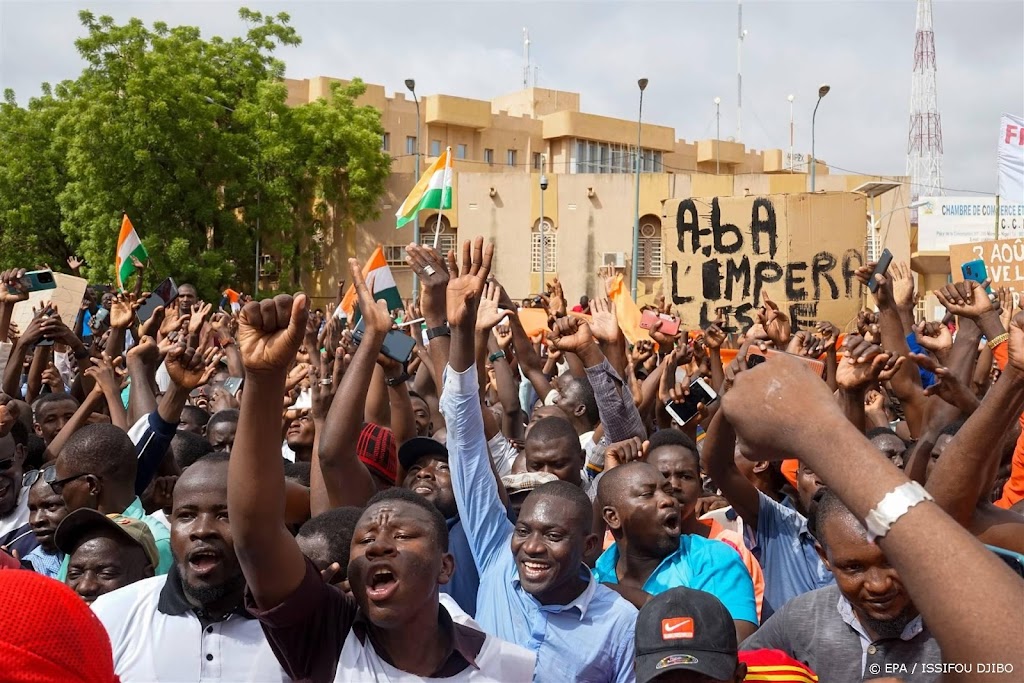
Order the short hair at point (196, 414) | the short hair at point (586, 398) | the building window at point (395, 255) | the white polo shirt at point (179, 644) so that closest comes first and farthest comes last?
1. the white polo shirt at point (179, 644)
2. the short hair at point (196, 414)
3. the short hair at point (586, 398)
4. the building window at point (395, 255)

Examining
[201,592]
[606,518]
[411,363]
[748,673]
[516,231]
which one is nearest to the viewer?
[748,673]

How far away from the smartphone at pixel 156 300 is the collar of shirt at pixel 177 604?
4.43 meters

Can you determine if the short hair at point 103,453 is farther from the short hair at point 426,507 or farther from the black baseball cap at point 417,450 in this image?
the short hair at point 426,507

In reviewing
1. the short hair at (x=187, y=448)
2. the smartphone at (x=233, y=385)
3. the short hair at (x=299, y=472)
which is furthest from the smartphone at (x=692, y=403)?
the smartphone at (x=233, y=385)

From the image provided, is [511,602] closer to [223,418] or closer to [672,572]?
[672,572]

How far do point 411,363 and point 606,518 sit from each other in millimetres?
4846

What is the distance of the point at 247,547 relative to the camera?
7.83ft

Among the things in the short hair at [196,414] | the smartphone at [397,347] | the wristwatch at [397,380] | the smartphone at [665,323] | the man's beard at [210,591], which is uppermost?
the smartphone at [397,347]

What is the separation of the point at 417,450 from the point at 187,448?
1479 millimetres

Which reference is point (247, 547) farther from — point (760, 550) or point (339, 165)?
point (339, 165)

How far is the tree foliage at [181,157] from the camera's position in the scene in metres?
27.2

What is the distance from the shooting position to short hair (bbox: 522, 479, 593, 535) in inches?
140

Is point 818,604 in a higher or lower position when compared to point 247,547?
lower

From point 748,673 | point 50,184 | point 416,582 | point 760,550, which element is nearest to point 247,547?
point 416,582
